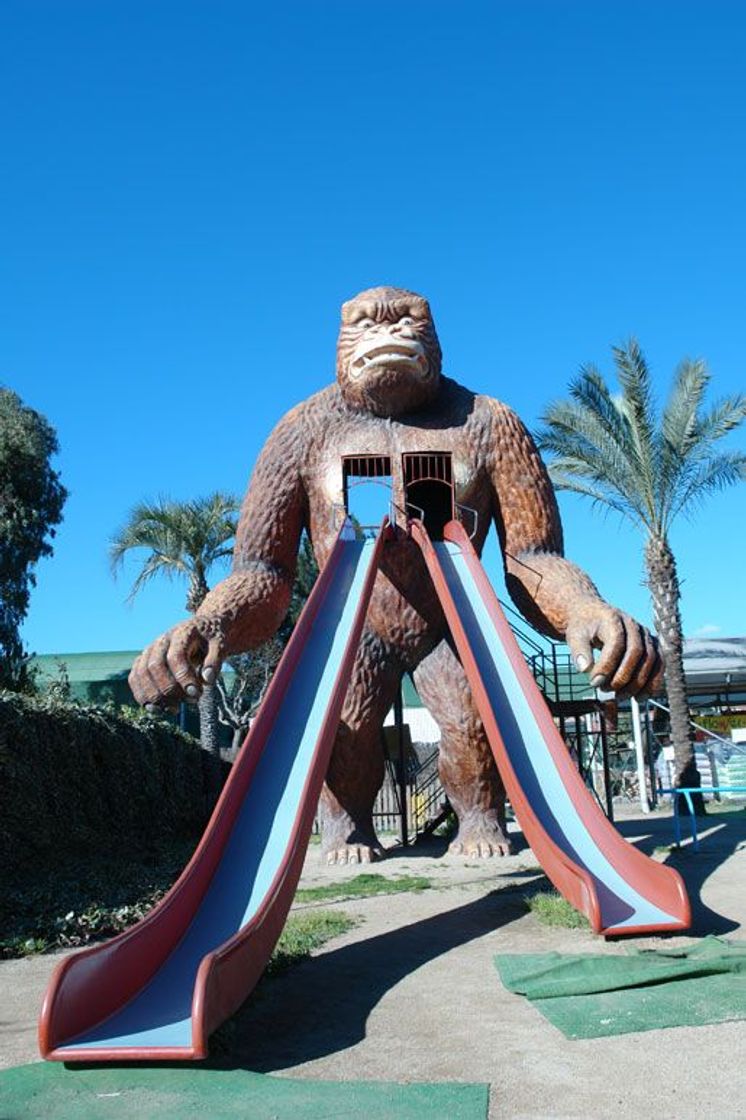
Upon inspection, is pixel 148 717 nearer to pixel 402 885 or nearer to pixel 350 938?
pixel 402 885

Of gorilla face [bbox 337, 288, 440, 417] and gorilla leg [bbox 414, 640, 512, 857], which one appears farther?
gorilla leg [bbox 414, 640, 512, 857]

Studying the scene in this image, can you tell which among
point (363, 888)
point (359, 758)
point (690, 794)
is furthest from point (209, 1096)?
point (690, 794)

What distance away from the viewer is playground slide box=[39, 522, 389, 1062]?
3.62 m

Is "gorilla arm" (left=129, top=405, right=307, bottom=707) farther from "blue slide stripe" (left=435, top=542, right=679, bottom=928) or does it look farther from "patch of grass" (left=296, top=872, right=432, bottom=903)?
"patch of grass" (left=296, top=872, right=432, bottom=903)

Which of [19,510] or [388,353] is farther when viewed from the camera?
[19,510]

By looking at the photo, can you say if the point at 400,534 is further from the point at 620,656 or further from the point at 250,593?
the point at 620,656

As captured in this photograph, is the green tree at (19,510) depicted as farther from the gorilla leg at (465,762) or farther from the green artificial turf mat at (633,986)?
the green artificial turf mat at (633,986)

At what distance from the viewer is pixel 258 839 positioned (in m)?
5.17

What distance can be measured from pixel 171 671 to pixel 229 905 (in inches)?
78.6

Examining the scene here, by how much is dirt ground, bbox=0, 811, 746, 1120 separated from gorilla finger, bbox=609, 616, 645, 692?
1412 millimetres

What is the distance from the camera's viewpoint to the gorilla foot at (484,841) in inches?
323

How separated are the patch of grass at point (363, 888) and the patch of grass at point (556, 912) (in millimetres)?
1181

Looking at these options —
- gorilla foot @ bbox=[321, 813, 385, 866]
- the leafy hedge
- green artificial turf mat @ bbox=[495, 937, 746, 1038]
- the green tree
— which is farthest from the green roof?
green artificial turf mat @ bbox=[495, 937, 746, 1038]

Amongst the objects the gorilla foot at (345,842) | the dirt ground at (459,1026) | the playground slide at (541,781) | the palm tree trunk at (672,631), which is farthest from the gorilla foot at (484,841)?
the palm tree trunk at (672,631)
